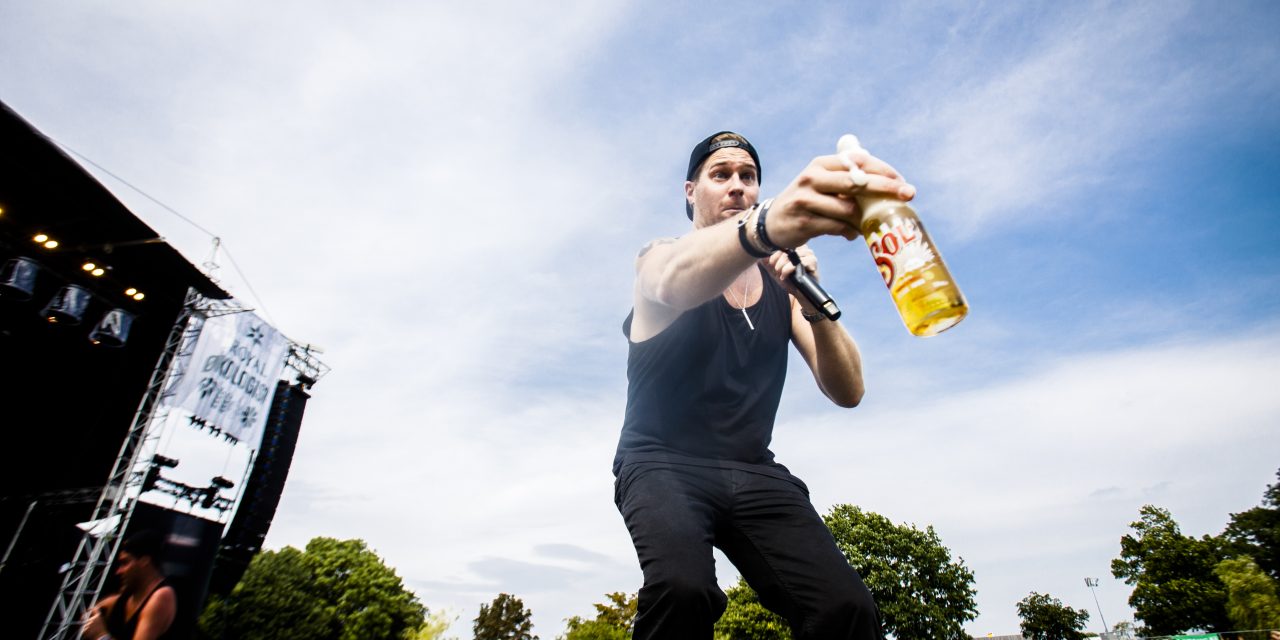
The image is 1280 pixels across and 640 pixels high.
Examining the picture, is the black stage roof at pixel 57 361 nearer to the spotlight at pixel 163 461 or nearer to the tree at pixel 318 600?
the spotlight at pixel 163 461

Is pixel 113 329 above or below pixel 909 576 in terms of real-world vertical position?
above

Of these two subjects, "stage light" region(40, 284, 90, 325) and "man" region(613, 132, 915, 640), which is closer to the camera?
"man" region(613, 132, 915, 640)

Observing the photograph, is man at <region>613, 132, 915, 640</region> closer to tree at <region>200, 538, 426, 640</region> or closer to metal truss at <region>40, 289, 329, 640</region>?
metal truss at <region>40, 289, 329, 640</region>

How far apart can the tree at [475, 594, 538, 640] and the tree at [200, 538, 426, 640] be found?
752 inches

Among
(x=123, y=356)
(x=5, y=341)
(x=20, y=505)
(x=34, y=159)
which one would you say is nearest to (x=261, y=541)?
(x=20, y=505)

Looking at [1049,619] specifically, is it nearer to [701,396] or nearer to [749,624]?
[749,624]

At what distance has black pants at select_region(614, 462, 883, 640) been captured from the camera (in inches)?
67.0

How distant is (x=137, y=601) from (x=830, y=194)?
16.7m

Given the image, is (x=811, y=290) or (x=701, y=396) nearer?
(x=811, y=290)

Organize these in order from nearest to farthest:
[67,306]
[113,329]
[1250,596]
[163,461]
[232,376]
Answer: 1. [67,306]
2. [113,329]
3. [163,461]
4. [232,376]
5. [1250,596]

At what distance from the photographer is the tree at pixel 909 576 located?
28.9 meters

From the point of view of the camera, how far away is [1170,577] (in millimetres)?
38906

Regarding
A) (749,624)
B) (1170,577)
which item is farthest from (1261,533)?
(749,624)

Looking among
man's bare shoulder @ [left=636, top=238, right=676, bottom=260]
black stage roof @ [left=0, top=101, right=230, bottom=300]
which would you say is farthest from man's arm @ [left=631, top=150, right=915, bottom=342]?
black stage roof @ [left=0, top=101, right=230, bottom=300]
